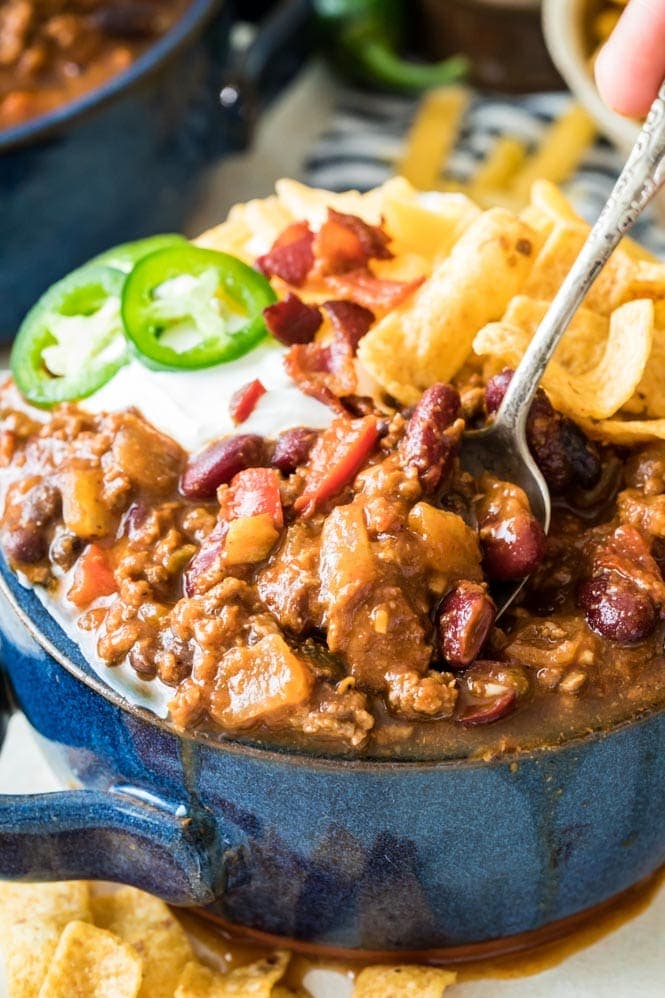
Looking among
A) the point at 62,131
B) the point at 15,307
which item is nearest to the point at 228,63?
the point at 62,131

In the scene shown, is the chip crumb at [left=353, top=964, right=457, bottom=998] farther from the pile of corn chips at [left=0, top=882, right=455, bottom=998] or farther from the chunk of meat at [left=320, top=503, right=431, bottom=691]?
the chunk of meat at [left=320, top=503, right=431, bottom=691]

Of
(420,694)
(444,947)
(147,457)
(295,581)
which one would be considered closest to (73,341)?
(147,457)

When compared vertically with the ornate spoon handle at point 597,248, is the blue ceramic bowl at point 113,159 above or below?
below

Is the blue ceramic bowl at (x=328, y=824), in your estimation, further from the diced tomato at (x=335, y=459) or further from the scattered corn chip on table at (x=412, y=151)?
the scattered corn chip on table at (x=412, y=151)

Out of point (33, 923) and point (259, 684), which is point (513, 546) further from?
point (33, 923)

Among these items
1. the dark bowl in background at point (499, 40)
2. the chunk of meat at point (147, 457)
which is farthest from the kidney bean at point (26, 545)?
the dark bowl in background at point (499, 40)

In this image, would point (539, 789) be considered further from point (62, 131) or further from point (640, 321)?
point (62, 131)
